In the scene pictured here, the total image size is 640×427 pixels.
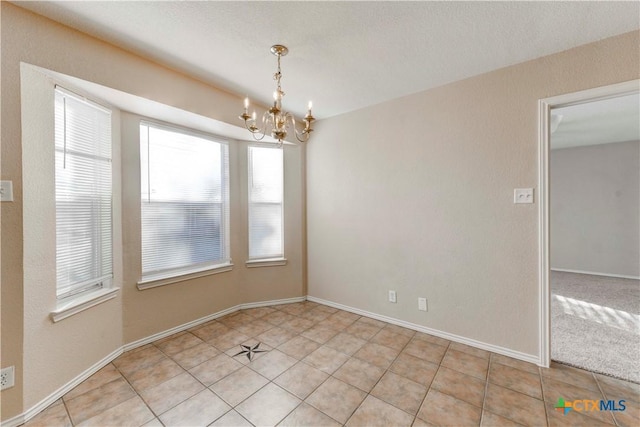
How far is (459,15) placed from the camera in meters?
1.66

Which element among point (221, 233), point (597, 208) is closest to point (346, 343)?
point (221, 233)

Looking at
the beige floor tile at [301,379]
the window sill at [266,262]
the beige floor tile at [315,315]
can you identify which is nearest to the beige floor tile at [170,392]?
the beige floor tile at [301,379]

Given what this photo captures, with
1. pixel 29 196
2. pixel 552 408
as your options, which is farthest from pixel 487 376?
pixel 29 196

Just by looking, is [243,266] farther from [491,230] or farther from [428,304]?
[491,230]

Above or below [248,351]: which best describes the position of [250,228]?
above

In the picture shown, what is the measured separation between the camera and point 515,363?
84.9 inches

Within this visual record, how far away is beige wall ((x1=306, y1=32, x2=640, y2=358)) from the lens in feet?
7.09

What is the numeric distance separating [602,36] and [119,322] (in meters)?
4.58

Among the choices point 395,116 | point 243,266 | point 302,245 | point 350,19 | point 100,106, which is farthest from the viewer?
point 302,245

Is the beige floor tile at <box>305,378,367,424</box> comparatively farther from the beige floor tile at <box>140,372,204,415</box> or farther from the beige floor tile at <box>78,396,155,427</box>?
the beige floor tile at <box>78,396,155,427</box>

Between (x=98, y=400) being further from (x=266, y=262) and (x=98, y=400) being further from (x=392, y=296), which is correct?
(x=392, y=296)

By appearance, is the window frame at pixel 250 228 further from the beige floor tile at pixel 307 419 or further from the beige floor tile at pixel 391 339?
the beige floor tile at pixel 307 419

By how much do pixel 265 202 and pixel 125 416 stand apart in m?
2.44

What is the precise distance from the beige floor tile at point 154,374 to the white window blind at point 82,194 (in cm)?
83
